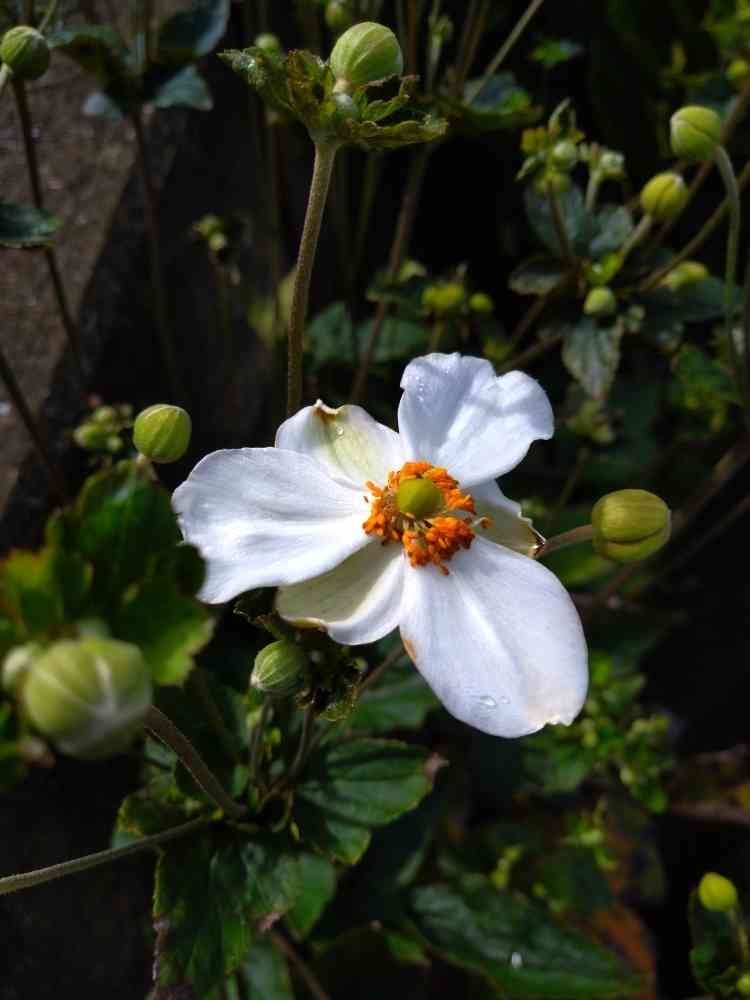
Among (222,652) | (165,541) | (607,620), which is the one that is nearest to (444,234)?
(607,620)

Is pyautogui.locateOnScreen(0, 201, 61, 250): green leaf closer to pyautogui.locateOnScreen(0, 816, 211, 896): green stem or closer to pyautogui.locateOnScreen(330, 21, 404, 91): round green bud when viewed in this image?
pyautogui.locateOnScreen(330, 21, 404, 91): round green bud

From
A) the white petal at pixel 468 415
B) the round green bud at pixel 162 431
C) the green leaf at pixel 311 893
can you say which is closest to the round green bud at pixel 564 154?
the white petal at pixel 468 415

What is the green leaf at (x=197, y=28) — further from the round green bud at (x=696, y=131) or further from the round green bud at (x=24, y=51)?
the round green bud at (x=696, y=131)

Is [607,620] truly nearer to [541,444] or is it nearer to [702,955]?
[541,444]

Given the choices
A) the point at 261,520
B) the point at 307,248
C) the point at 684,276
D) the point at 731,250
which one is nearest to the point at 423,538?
the point at 261,520

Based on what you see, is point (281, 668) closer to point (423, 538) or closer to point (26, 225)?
point (423, 538)

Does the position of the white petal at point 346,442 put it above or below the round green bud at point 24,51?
below

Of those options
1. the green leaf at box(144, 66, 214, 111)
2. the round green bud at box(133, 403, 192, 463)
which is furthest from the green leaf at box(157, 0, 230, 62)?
the round green bud at box(133, 403, 192, 463)
